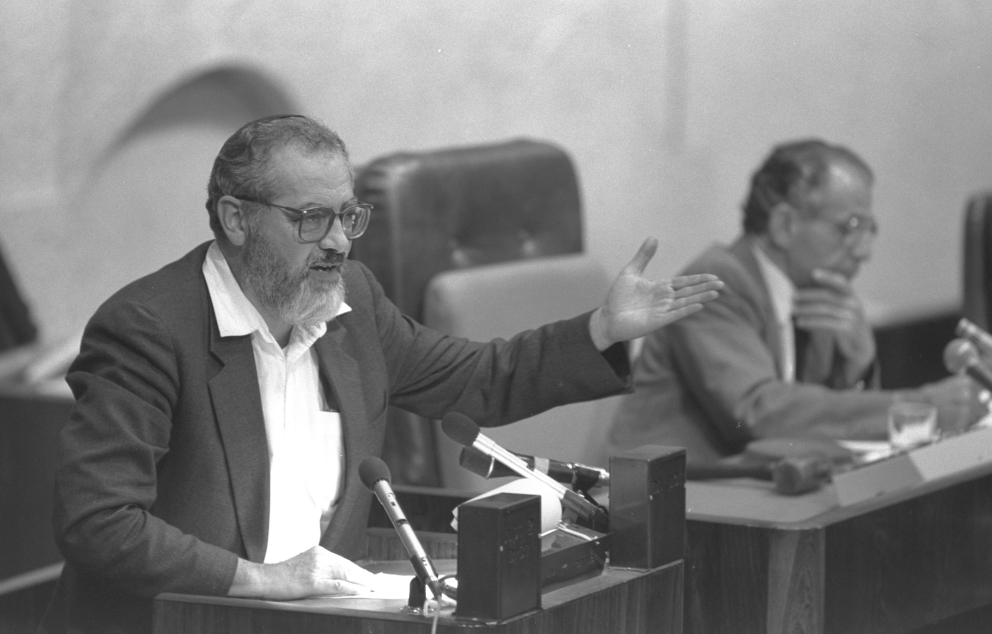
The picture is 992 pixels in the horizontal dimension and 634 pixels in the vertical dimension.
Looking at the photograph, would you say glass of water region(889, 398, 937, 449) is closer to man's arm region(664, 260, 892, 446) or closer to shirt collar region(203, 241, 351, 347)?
man's arm region(664, 260, 892, 446)

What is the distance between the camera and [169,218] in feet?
12.8

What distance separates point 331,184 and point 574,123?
2.29 metres

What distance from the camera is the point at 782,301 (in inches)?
136

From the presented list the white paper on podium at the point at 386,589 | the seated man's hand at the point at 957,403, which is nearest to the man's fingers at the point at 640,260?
the white paper on podium at the point at 386,589

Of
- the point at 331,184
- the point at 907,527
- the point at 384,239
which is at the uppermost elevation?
the point at 331,184

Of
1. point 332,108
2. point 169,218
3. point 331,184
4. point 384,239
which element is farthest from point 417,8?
point 331,184

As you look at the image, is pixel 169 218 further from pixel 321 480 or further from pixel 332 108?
pixel 321 480

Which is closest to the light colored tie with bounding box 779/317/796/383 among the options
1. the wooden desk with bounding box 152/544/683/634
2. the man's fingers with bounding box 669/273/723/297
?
the man's fingers with bounding box 669/273/723/297

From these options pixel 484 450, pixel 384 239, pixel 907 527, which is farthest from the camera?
pixel 384 239

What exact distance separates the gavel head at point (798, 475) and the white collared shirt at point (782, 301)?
2.63 ft

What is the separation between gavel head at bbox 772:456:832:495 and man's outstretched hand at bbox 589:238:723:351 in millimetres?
419

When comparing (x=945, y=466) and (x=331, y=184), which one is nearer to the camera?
(x=331, y=184)

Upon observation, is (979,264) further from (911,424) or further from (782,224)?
(911,424)

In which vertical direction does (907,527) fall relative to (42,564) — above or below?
above
